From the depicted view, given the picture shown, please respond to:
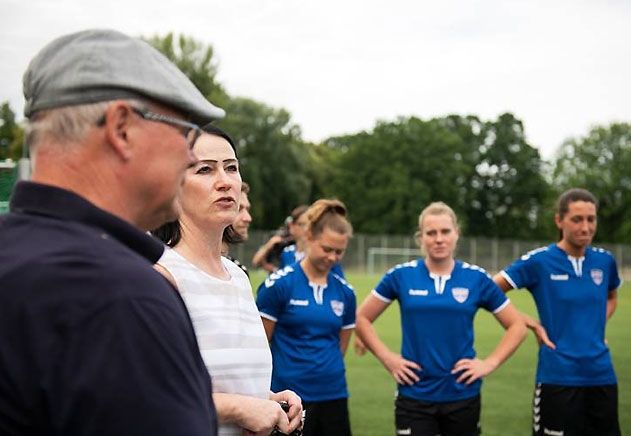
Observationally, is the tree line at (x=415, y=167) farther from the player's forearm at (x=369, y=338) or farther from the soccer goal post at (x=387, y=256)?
the player's forearm at (x=369, y=338)

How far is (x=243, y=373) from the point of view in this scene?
110 inches

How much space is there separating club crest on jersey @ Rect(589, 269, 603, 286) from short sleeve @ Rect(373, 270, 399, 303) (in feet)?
5.74

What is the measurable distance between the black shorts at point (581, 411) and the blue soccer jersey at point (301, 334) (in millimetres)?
1835

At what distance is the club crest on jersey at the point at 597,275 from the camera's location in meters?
6.93

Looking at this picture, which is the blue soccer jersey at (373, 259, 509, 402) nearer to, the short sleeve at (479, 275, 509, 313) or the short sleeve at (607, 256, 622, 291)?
the short sleeve at (479, 275, 509, 313)

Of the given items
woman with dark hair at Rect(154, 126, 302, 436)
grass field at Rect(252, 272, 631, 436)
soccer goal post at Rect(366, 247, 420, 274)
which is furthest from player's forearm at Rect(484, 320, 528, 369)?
soccer goal post at Rect(366, 247, 420, 274)

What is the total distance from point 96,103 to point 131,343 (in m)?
0.44

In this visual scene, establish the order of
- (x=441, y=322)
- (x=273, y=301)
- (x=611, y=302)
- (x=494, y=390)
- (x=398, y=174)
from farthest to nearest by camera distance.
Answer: (x=398, y=174)
(x=494, y=390)
(x=611, y=302)
(x=441, y=322)
(x=273, y=301)

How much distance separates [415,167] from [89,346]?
77.6 meters

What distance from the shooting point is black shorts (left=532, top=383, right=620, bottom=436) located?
21.8 ft

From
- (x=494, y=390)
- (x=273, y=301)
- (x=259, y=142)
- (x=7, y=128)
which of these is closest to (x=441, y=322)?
(x=273, y=301)

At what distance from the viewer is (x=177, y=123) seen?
1491 mm

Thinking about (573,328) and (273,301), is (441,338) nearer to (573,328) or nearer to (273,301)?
(273,301)

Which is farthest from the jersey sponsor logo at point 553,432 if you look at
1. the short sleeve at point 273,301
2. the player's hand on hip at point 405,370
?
the short sleeve at point 273,301
